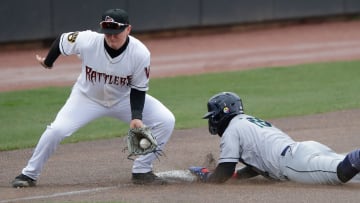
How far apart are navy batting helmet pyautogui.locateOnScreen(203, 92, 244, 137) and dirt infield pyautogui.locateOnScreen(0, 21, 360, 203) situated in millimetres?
504

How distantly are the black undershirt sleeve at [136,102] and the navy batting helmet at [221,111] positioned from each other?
547 millimetres

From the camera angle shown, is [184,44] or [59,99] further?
[184,44]

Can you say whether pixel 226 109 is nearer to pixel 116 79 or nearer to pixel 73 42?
pixel 116 79

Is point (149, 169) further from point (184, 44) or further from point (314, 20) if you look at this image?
point (314, 20)

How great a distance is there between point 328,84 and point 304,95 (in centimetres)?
117

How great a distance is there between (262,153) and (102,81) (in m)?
1.49

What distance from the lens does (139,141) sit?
747 cm

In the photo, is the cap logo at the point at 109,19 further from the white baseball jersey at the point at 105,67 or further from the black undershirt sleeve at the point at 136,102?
the black undershirt sleeve at the point at 136,102

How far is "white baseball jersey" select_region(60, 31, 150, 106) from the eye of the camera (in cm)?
750

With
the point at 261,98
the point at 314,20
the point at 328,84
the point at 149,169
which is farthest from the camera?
the point at 314,20

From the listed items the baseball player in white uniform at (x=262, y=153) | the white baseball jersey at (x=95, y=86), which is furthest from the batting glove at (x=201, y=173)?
the white baseball jersey at (x=95, y=86)

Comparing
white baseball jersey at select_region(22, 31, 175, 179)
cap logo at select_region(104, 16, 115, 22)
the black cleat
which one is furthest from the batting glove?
cap logo at select_region(104, 16, 115, 22)

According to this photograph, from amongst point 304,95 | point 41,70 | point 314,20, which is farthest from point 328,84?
point 314,20

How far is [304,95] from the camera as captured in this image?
44.4ft
